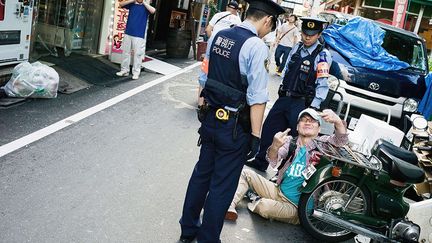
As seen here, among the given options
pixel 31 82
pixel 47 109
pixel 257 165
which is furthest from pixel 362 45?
pixel 31 82

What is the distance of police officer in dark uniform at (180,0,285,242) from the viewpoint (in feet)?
9.77

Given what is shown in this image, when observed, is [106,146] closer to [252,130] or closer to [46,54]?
[252,130]

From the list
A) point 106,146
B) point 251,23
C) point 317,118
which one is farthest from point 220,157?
point 106,146

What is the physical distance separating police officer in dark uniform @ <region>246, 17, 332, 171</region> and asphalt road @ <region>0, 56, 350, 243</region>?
126cm

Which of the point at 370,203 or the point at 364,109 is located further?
the point at 364,109

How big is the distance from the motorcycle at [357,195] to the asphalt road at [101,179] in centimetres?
39

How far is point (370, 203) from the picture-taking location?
12.3 ft

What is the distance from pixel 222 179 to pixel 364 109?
4448 mm

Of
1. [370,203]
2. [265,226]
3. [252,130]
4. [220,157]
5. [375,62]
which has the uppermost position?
[375,62]

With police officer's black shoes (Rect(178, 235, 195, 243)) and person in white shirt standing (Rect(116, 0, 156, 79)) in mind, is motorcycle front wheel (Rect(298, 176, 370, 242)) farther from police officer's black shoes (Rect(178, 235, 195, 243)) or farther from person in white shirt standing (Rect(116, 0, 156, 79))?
person in white shirt standing (Rect(116, 0, 156, 79))

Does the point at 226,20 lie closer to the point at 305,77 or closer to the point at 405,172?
the point at 305,77

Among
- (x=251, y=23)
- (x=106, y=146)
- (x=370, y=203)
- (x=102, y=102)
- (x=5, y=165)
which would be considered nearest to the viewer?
(x=251, y=23)

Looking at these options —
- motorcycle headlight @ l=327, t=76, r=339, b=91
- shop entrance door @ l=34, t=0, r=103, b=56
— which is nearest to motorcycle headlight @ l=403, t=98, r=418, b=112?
motorcycle headlight @ l=327, t=76, r=339, b=91

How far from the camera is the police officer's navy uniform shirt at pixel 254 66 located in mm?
2938
